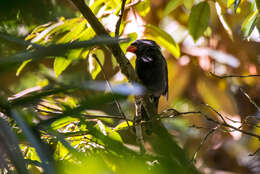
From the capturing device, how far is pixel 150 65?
409 cm

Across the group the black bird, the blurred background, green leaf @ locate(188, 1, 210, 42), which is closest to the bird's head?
the black bird

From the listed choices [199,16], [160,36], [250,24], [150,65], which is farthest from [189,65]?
[250,24]

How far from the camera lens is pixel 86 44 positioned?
2.82 ft

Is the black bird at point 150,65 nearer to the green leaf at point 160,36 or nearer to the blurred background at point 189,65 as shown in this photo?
the blurred background at point 189,65

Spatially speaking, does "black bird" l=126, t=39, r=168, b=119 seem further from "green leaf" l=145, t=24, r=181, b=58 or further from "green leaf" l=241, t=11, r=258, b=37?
"green leaf" l=241, t=11, r=258, b=37

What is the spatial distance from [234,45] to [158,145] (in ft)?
14.5

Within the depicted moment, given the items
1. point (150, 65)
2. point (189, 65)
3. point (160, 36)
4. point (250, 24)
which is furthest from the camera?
point (189, 65)

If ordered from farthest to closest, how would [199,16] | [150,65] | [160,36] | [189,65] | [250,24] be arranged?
[189,65] < [150,65] < [160,36] < [199,16] < [250,24]

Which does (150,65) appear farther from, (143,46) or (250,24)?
(250,24)

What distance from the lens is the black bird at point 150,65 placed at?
159 inches

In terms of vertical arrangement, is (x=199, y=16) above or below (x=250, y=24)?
above

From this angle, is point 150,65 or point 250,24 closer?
point 250,24

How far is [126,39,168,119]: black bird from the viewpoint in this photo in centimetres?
405

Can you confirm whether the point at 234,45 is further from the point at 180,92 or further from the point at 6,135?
the point at 6,135
